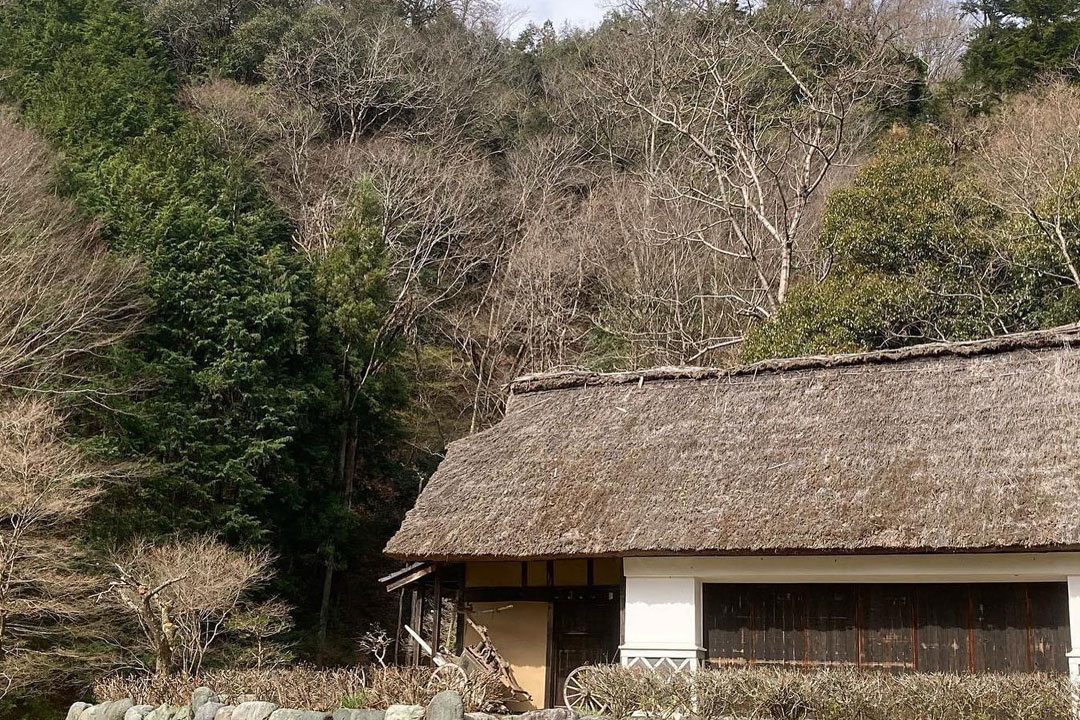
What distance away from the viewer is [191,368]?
20266mm

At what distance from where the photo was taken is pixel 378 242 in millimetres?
25641

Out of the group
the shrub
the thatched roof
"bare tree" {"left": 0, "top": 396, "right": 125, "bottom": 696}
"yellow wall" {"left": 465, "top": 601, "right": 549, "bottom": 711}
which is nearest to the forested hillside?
"bare tree" {"left": 0, "top": 396, "right": 125, "bottom": 696}

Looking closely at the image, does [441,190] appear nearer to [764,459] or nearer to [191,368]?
[191,368]

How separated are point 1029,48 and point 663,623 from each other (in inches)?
907

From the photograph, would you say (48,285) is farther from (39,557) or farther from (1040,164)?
(1040,164)

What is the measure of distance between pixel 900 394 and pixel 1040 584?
9.67 feet

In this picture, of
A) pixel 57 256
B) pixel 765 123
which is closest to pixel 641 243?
Answer: pixel 765 123

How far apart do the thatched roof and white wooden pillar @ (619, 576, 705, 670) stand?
75 cm

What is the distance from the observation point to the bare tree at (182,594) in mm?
13789

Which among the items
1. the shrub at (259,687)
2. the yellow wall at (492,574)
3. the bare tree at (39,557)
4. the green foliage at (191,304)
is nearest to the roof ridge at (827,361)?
the yellow wall at (492,574)

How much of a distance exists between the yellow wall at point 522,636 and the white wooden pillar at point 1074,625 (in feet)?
21.0

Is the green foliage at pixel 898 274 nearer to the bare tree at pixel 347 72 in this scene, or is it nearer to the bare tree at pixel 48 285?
the bare tree at pixel 48 285

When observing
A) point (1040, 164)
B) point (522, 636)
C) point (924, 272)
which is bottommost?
point (522, 636)

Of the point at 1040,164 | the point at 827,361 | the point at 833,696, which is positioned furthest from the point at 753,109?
the point at 833,696
